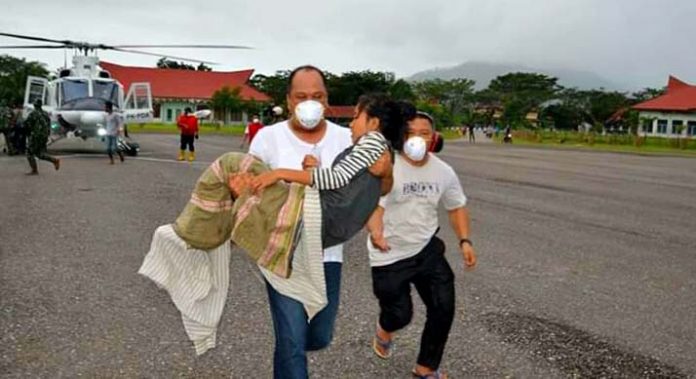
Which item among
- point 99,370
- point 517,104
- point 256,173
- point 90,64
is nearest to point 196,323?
point 256,173

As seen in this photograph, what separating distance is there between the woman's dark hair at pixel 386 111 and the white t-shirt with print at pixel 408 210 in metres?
0.54

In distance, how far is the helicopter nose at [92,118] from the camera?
21.1 meters

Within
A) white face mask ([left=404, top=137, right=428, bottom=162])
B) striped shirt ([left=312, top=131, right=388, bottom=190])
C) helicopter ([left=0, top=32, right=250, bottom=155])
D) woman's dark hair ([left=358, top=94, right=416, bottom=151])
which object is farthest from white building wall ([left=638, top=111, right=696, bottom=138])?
striped shirt ([left=312, top=131, right=388, bottom=190])

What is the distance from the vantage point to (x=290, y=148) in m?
2.90

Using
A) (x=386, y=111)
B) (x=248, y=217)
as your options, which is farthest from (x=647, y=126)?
(x=248, y=217)

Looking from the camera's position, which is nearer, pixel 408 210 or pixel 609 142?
pixel 408 210

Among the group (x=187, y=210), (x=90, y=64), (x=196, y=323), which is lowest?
(x=196, y=323)

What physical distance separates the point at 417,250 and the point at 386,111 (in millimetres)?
989

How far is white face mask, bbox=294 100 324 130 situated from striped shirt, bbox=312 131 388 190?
0.72ft

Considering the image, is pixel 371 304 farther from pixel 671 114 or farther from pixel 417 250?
pixel 671 114

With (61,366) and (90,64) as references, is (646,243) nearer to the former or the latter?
(61,366)

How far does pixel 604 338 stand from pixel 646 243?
4.51 metres

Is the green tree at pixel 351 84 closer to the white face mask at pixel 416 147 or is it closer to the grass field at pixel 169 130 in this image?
the grass field at pixel 169 130

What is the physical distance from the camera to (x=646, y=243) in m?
8.66
